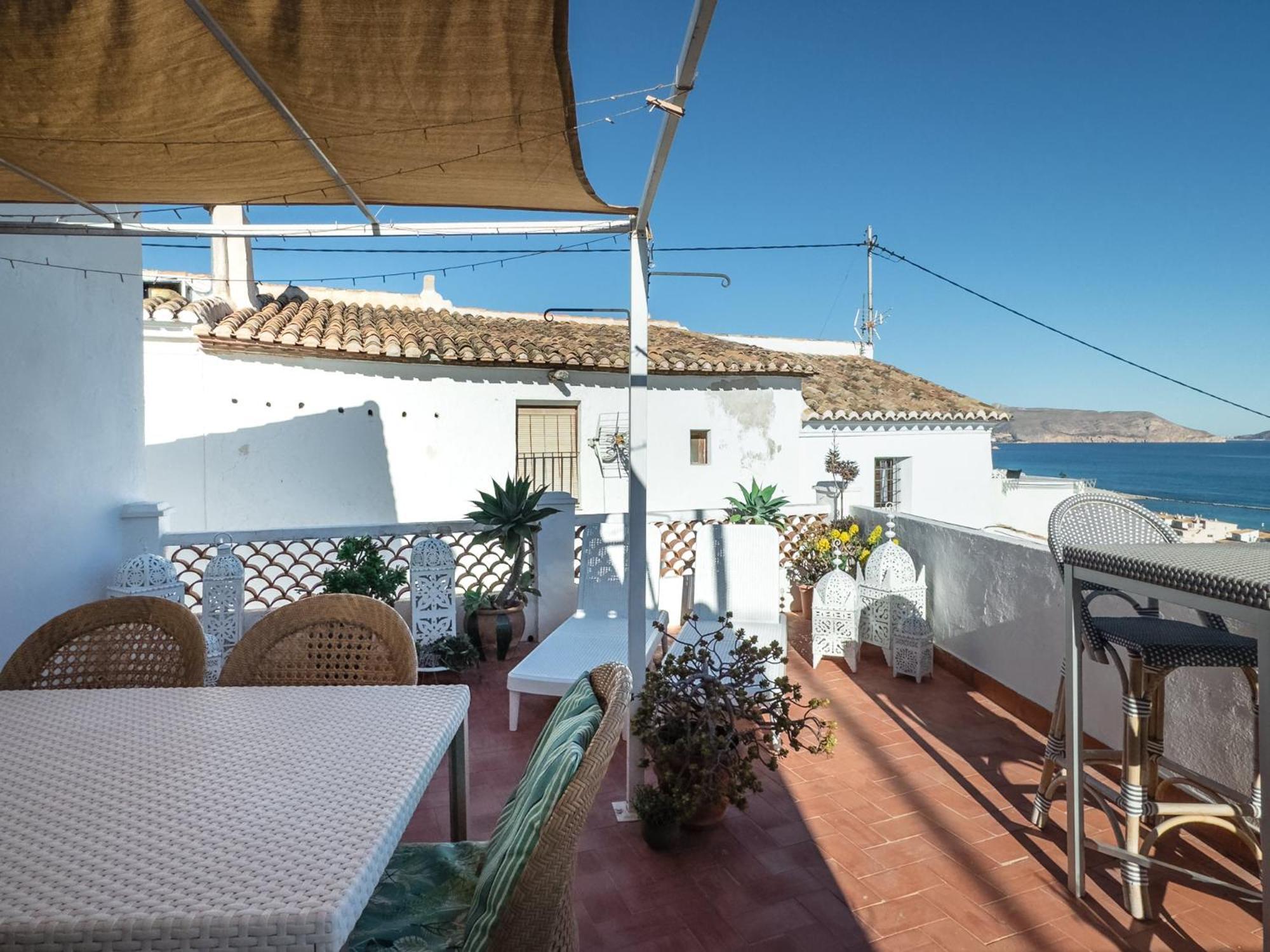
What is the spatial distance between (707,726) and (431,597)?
2.57 meters

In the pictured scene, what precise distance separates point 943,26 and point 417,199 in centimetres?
1035

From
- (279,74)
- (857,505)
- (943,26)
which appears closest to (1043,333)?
(943,26)

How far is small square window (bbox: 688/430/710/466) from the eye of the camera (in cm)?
1016

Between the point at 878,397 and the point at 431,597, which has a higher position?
the point at 878,397

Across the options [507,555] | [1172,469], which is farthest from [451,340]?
[1172,469]

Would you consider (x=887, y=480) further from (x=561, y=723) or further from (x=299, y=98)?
(x=561, y=723)

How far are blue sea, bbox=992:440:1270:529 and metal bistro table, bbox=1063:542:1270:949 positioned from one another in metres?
33.7

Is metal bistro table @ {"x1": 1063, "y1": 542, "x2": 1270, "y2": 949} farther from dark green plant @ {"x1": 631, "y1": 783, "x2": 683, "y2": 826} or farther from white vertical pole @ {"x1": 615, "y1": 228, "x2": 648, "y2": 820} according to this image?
white vertical pole @ {"x1": 615, "y1": 228, "x2": 648, "y2": 820}

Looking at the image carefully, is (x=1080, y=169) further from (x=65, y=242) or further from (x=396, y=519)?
(x=65, y=242)

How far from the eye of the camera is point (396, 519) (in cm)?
813

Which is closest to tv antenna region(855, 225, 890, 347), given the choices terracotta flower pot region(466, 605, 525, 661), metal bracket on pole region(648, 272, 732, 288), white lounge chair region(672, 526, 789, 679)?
white lounge chair region(672, 526, 789, 679)

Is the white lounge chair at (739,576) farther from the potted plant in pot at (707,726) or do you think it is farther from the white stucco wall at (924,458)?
Answer: the white stucco wall at (924,458)

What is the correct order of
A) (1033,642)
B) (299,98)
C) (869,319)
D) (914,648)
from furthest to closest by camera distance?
(869,319) < (914,648) < (1033,642) < (299,98)

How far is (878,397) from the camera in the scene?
1369cm
